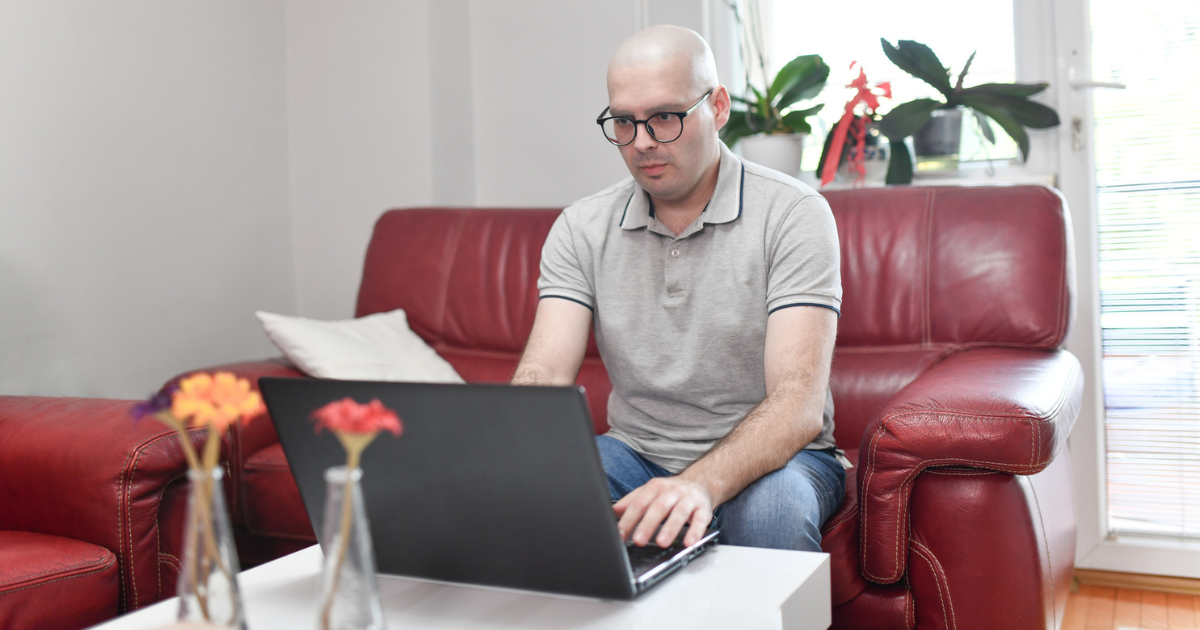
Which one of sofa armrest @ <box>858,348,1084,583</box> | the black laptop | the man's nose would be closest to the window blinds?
sofa armrest @ <box>858,348,1084,583</box>

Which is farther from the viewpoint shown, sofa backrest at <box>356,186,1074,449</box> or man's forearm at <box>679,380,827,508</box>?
sofa backrest at <box>356,186,1074,449</box>

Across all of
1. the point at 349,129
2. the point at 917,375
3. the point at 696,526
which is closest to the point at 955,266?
the point at 917,375

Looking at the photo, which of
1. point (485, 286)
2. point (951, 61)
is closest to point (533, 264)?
point (485, 286)

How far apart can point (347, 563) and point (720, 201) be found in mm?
1021

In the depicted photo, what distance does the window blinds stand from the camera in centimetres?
214

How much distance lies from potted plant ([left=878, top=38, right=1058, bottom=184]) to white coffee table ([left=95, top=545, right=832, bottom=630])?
1.54 meters

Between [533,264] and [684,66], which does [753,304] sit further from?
[533,264]

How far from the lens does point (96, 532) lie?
4.42 feet

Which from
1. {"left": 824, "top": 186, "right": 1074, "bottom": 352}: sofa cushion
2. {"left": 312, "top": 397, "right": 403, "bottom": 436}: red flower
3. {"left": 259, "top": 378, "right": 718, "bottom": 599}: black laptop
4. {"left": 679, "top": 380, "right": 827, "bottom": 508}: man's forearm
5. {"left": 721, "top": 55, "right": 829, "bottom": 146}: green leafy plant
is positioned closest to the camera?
{"left": 312, "top": 397, "right": 403, "bottom": 436}: red flower

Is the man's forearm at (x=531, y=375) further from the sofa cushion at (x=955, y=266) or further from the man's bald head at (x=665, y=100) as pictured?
the sofa cushion at (x=955, y=266)

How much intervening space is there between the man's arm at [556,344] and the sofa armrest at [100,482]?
53 centimetres

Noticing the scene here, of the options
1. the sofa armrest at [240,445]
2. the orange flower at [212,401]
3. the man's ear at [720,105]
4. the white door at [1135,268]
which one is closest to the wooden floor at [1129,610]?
the white door at [1135,268]

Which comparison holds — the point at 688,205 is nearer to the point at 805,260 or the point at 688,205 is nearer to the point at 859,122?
the point at 805,260

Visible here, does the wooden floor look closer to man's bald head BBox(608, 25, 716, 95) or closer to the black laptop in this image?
man's bald head BBox(608, 25, 716, 95)
